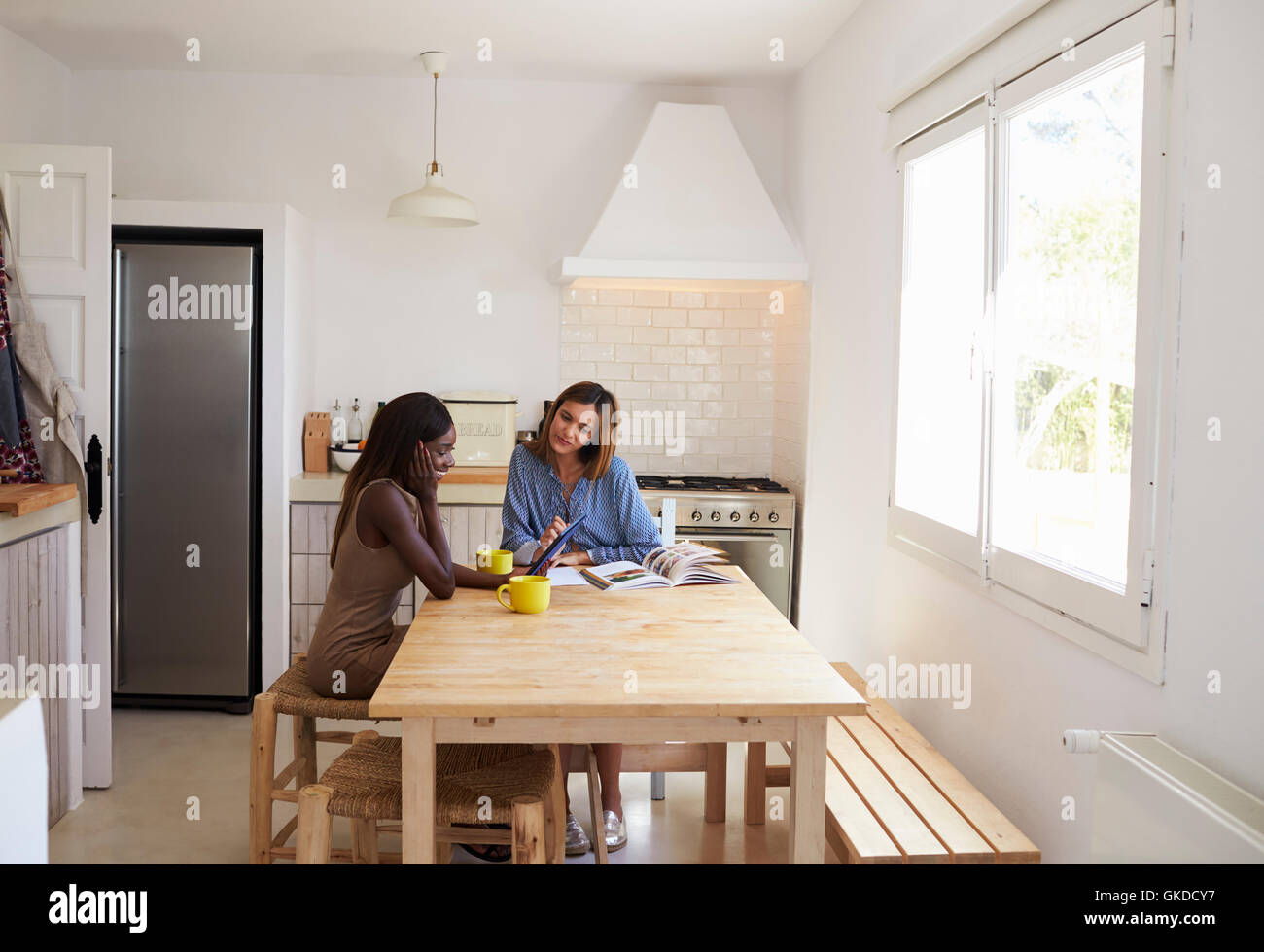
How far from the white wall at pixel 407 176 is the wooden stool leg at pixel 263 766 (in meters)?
2.70

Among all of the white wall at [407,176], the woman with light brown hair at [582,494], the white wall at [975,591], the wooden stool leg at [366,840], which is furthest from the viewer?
the white wall at [407,176]

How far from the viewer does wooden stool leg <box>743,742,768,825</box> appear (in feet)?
10.8

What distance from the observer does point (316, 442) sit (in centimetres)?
480

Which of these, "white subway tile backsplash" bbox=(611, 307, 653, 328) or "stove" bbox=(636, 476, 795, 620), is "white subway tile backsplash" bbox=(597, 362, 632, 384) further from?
"stove" bbox=(636, 476, 795, 620)

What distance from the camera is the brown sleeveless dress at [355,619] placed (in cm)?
276

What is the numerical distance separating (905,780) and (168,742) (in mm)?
2936

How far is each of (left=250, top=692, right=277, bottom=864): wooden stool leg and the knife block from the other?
86.9 inches

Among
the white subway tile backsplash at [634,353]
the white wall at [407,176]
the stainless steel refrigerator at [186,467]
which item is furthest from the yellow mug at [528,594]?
the white subway tile backsplash at [634,353]

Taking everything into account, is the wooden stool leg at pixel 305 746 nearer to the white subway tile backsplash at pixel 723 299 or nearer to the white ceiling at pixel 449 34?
the white ceiling at pixel 449 34

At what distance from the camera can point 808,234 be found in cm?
469

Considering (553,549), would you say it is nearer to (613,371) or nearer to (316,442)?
(316,442)
